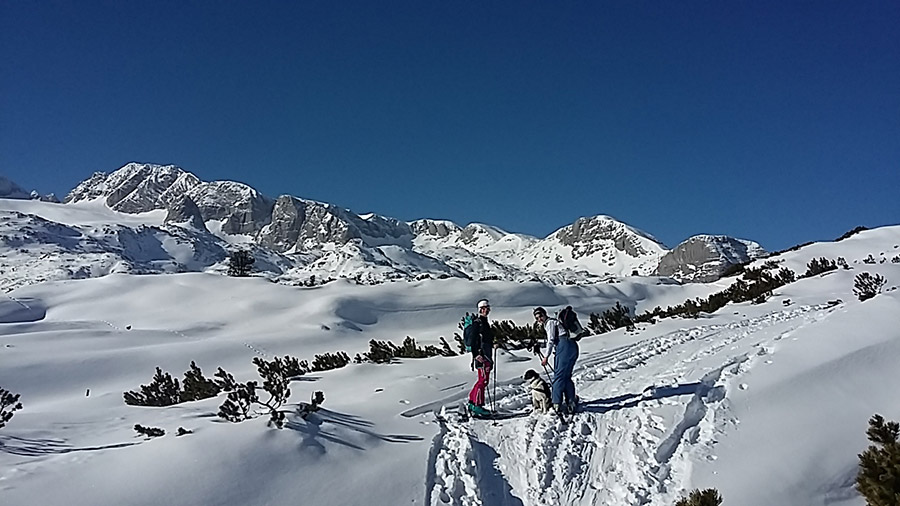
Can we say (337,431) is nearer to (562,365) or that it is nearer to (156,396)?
(562,365)

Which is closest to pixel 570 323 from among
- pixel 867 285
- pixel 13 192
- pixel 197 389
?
pixel 197 389

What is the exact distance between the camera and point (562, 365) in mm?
6688

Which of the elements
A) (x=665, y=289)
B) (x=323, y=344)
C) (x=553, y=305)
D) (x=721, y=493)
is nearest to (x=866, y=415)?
(x=721, y=493)

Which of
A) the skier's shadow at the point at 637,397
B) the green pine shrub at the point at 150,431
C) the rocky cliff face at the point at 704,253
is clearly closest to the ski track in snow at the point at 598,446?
the skier's shadow at the point at 637,397

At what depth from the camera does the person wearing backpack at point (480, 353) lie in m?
6.96

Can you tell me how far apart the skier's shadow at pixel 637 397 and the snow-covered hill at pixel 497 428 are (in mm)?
38

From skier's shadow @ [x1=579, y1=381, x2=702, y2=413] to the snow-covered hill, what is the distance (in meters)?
0.04

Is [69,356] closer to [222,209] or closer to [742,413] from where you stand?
[742,413]

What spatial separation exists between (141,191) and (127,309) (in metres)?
199

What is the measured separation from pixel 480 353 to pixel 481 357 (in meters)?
0.20

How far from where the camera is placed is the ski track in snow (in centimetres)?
480

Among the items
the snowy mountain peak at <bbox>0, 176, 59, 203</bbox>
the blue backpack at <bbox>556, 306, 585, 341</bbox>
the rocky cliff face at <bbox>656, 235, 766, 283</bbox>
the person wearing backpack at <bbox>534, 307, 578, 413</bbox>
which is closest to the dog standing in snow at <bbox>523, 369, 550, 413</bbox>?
the person wearing backpack at <bbox>534, 307, 578, 413</bbox>

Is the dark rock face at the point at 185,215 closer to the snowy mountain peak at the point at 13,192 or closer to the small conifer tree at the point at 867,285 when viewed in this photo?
the snowy mountain peak at the point at 13,192

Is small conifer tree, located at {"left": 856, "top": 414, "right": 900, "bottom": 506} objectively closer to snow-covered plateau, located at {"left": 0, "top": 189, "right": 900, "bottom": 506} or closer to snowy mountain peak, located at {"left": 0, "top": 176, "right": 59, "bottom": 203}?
snow-covered plateau, located at {"left": 0, "top": 189, "right": 900, "bottom": 506}
